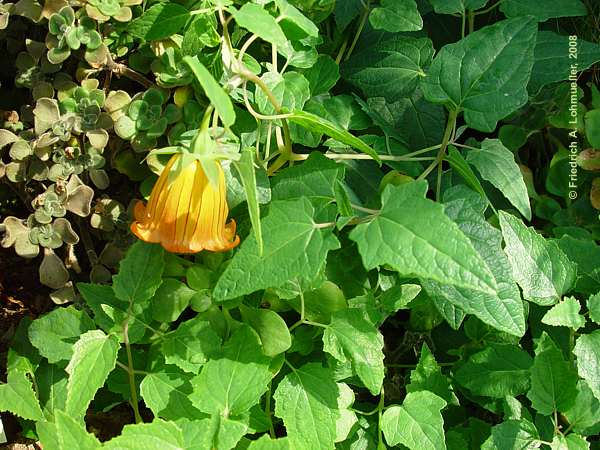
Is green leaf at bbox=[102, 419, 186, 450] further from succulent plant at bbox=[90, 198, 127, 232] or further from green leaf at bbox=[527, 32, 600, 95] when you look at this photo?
green leaf at bbox=[527, 32, 600, 95]

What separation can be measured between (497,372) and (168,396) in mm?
542

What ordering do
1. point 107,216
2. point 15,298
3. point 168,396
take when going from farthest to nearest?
point 15,298
point 107,216
point 168,396

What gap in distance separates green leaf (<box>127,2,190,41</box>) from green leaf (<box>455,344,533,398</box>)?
0.72 m

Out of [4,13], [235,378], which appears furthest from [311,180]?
[4,13]

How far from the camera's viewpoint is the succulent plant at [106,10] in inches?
43.8

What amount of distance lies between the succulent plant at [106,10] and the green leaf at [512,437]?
33.9 inches

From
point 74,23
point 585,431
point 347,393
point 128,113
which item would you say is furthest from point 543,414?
point 74,23

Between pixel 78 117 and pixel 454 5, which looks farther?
pixel 454 5

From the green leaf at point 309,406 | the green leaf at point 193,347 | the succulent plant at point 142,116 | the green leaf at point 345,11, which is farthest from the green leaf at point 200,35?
the green leaf at point 309,406

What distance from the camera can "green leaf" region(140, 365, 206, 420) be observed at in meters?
1.12

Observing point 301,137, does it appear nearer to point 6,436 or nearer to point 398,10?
point 398,10

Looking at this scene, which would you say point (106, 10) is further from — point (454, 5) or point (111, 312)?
point (454, 5)

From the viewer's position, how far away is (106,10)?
1113 millimetres

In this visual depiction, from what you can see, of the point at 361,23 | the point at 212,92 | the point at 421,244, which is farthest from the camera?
the point at 361,23
